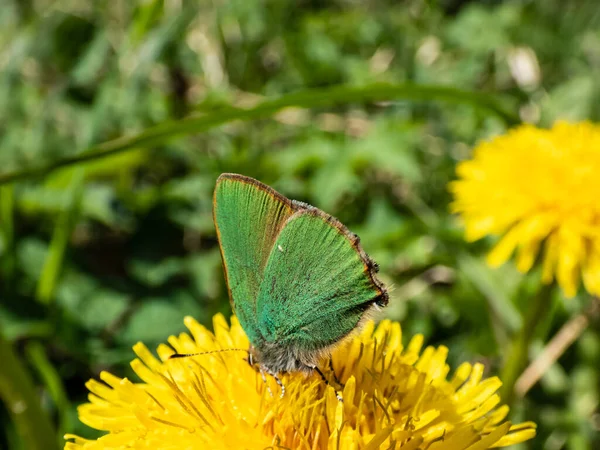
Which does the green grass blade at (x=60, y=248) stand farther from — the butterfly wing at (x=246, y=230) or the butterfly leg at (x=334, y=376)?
the butterfly leg at (x=334, y=376)

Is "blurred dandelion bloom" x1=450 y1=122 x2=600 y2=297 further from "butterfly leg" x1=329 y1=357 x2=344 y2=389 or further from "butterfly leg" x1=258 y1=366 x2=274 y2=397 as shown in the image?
"butterfly leg" x1=258 y1=366 x2=274 y2=397

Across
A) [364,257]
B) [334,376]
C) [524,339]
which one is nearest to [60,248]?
[334,376]

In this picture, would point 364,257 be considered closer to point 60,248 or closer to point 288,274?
point 288,274

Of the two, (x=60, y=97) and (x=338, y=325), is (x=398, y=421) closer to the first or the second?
(x=338, y=325)

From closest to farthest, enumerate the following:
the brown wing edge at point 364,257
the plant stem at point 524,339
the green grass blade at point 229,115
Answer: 1. the brown wing edge at point 364,257
2. the green grass blade at point 229,115
3. the plant stem at point 524,339

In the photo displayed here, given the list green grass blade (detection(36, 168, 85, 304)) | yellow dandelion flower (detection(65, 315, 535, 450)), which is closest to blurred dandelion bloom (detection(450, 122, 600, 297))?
yellow dandelion flower (detection(65, 315, 535, 450))

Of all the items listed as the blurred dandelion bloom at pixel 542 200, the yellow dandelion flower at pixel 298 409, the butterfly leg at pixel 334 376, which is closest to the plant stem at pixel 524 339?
the blurred dandelion bloom at pixel 542 200

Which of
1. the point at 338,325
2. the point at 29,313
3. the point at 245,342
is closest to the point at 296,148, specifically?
the point at 29,313
